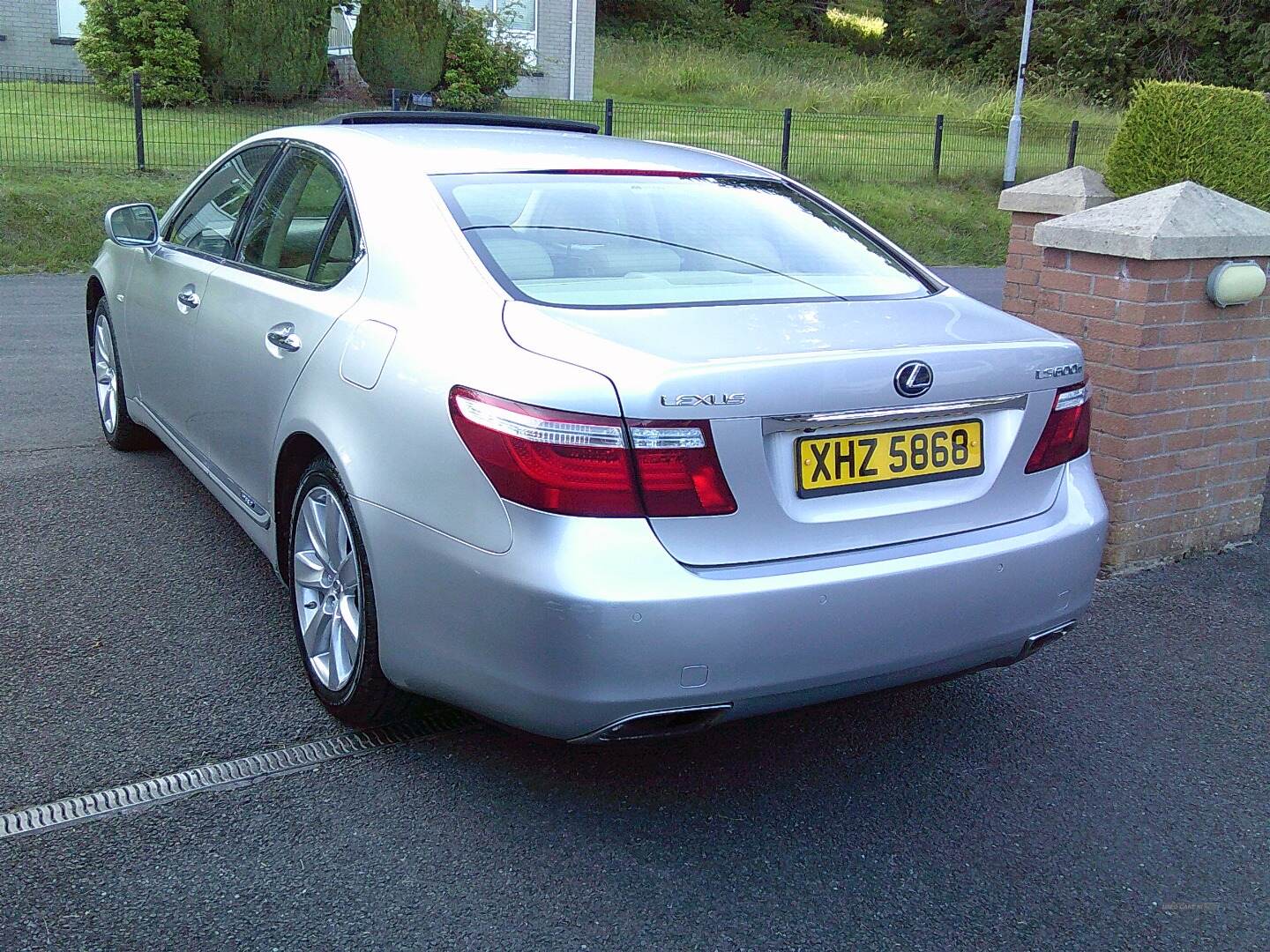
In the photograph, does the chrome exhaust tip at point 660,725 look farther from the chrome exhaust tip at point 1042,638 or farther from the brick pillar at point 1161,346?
the brick pillar at point 1161,346

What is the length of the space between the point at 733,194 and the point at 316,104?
684 inches

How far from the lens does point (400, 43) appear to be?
20438 mm

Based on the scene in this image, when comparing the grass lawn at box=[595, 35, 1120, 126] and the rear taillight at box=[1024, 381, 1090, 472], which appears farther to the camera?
the grass lawn at box=[595, 35, 1120, 126]

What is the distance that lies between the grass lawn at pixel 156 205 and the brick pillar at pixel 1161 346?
10.4 metres

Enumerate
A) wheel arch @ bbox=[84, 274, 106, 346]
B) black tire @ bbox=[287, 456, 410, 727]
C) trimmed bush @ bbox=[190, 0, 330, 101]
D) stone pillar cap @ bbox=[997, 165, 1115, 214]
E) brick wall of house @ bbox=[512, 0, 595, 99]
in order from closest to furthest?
black tire @ bbox=[287, 456, 410, 727]
wheel arch @ bbox=[84, 274, 106, 346]
stone pillar cap @ bbox=[997, 165, 1115, 214]
trimmed bush @ bbox=[190, 0, 330, 101]
brick wall of house @ bbox=[512, 0, 595, 99]

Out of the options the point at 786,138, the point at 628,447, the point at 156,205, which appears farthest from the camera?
the point at 786,138

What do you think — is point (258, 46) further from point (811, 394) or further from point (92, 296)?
point (811, 394)

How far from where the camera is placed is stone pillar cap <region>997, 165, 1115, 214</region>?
6023 millimetres

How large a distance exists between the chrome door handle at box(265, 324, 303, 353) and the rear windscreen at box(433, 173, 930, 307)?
0.55 meters

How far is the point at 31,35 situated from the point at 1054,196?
22.2 m

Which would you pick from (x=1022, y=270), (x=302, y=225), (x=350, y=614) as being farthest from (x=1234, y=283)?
(x=350, y=614)

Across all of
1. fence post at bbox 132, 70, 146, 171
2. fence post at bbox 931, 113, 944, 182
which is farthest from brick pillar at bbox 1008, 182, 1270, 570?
fence post at bbox 931, 113, 944, 182

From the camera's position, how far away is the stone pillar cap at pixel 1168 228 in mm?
4312

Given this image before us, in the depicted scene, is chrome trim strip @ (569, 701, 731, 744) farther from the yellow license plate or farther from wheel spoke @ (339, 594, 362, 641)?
wheel spoke @ (339, 594, 362, 641)
